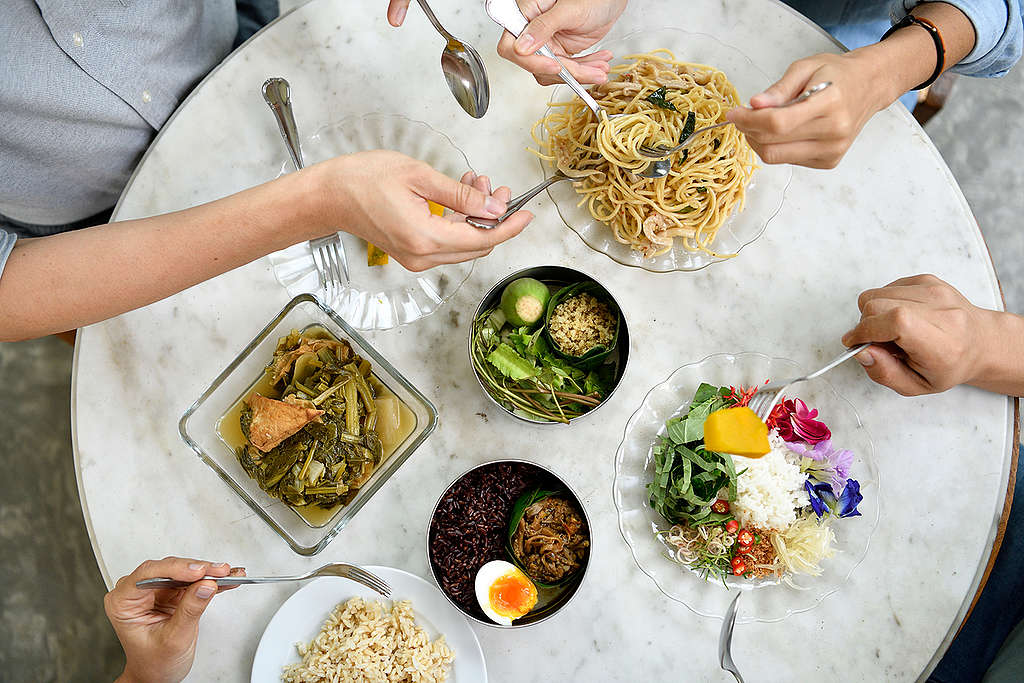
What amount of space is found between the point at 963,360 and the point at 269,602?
168 cm

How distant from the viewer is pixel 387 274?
175 centimetres

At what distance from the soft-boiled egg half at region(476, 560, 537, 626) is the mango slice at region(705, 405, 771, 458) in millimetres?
532

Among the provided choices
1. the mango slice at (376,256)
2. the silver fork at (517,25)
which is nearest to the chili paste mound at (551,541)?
the mango slice at (376,256)

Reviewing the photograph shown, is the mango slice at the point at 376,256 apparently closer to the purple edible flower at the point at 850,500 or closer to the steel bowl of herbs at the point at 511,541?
the steel bowl of herbs at the point at 511,541

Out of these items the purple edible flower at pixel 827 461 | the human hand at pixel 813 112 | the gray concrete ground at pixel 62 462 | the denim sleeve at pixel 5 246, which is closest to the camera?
the human hand at pixel 813 112

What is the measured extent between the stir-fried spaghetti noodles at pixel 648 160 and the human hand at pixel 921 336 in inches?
15.5

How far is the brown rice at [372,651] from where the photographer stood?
5.16 feet

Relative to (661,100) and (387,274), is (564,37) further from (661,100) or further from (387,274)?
(387,274)

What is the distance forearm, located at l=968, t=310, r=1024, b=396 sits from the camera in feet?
4.98

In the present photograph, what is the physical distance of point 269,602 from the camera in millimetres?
1675

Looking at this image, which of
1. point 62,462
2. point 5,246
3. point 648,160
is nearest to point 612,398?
Result: point 648,160

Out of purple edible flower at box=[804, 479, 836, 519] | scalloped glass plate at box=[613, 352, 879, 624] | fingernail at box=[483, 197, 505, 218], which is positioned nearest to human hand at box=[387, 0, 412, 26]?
fingernail at box=[483, 197, 505, 218]

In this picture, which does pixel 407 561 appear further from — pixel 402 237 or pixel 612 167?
pixel 612 167

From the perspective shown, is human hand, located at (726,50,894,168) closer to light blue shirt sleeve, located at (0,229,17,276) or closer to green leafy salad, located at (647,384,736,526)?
green leafy salad, located at (647,384,736,526)
